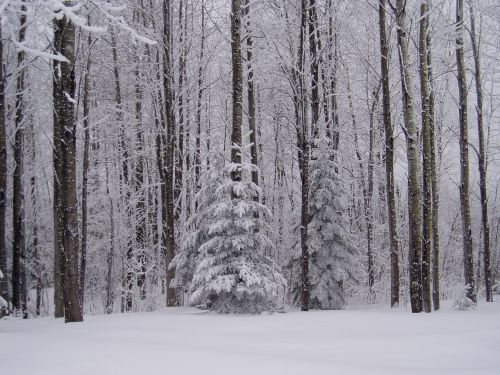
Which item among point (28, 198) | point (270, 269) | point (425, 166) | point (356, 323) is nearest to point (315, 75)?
point (425, 166)

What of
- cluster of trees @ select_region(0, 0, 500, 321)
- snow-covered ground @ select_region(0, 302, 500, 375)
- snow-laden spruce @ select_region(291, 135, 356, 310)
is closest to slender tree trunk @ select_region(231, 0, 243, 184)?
cluster of trees @ select_region(0, 0, 500, 321)

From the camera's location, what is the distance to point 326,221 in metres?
12.7

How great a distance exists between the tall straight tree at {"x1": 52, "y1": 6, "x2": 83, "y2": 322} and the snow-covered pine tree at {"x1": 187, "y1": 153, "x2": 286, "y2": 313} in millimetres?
2193

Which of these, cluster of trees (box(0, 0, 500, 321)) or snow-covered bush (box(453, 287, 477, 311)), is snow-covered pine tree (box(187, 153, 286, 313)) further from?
snow-covered bush (box(453, 287, 477, 311))

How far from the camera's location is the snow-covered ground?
322cm

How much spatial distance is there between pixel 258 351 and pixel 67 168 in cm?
477

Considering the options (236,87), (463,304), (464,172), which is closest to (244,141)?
(236,87)

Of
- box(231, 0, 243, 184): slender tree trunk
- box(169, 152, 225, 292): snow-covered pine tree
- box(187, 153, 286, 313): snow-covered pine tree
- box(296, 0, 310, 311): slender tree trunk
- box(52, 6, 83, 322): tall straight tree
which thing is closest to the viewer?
box(52, 6, 83, 322): tall straight tree

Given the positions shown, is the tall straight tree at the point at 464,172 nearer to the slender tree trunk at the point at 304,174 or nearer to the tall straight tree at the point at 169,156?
the slender tree trunk at the point at 304,174

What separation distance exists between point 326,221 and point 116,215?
10.1 m

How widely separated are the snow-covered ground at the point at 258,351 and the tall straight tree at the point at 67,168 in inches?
55.9

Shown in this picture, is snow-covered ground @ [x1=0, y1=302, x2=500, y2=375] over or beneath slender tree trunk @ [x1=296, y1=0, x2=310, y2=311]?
beneath

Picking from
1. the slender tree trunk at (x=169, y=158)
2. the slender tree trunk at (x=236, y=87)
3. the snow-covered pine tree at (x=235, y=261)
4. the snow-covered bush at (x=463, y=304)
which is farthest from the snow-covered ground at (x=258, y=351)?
the slender tree trunk at (x=169, y=158)

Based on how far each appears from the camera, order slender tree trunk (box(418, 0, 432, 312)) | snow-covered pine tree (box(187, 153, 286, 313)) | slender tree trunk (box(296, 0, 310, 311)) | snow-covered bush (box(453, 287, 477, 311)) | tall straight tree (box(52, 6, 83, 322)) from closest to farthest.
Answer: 1. tall straight tree (box(52, 6, 83, 322))
2. snow-covered pine tree (box(187, 153, 286, 313))
3. snow-covered bush (box(453, 287, 477, 311))
4. slender tree trunk (box(418, 0, 432, 312))
5. slender tree trunk (box(296, 0, 310, 311))
